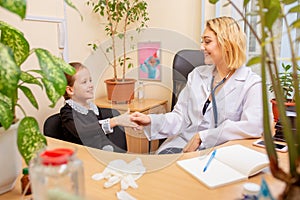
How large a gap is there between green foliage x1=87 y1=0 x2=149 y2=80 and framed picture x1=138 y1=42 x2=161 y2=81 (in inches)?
5.1

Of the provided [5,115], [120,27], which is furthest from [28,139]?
[120,27]

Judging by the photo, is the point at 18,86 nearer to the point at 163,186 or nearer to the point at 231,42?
the point at 163,186

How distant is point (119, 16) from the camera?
252 cm

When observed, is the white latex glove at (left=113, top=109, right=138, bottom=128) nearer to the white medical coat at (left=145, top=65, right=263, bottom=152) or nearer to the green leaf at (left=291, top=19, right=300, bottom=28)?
the white medical coat at (left=145, top=65, right=263, bottom=152)

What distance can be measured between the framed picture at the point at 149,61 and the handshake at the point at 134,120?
95cm

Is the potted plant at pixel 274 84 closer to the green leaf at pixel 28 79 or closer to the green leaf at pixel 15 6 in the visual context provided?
the green leaf at pixel 15 6

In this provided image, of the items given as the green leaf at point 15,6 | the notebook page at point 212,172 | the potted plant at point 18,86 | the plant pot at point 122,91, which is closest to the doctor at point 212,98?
the notebook page at point 212,172

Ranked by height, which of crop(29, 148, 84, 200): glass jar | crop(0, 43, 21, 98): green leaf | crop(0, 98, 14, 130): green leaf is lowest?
Result: crop(29, 148, 84, 200): glass jar

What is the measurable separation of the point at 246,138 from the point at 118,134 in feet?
2.47

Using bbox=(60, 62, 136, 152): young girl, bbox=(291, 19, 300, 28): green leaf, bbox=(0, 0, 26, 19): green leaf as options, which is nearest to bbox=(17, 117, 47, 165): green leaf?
bbox=(0, 0, 26, 19): green leaf

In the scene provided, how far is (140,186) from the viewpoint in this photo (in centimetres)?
82

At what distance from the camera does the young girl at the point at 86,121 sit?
1.50 meters

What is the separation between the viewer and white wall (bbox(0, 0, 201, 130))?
2.00 m

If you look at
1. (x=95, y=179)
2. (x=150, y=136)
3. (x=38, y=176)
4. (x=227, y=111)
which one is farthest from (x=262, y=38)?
(x=150, y=136)
